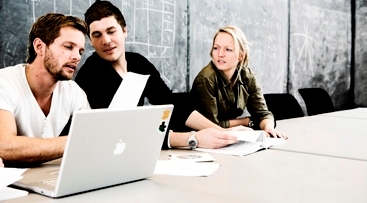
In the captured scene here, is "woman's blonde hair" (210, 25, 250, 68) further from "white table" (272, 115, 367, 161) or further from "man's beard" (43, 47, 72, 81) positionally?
"man's beard" (43, 47, 72, 81)

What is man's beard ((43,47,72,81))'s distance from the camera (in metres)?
2.09

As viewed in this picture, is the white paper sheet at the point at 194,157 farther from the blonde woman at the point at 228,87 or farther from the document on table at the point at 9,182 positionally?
the blonde woman at the point at 228,87

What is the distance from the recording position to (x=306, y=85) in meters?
6.36

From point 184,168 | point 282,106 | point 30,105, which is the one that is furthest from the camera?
point 282,106

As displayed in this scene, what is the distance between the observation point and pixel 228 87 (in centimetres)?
322

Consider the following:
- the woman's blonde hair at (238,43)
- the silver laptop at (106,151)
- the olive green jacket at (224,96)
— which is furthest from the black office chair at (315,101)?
the silver laptop at (106,151)

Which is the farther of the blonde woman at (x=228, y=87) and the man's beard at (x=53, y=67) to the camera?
the blonde woman at (x=228, y=87)

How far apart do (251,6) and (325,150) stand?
3.33 m

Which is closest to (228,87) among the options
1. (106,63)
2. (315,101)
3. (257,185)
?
(106,63)

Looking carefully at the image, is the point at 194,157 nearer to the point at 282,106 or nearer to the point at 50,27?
the point at 50,27

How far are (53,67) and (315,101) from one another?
3376mm

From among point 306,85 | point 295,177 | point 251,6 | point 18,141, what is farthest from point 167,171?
point 306,85

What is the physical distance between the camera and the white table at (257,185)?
1355mm

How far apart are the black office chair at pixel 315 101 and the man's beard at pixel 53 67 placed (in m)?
3.16
